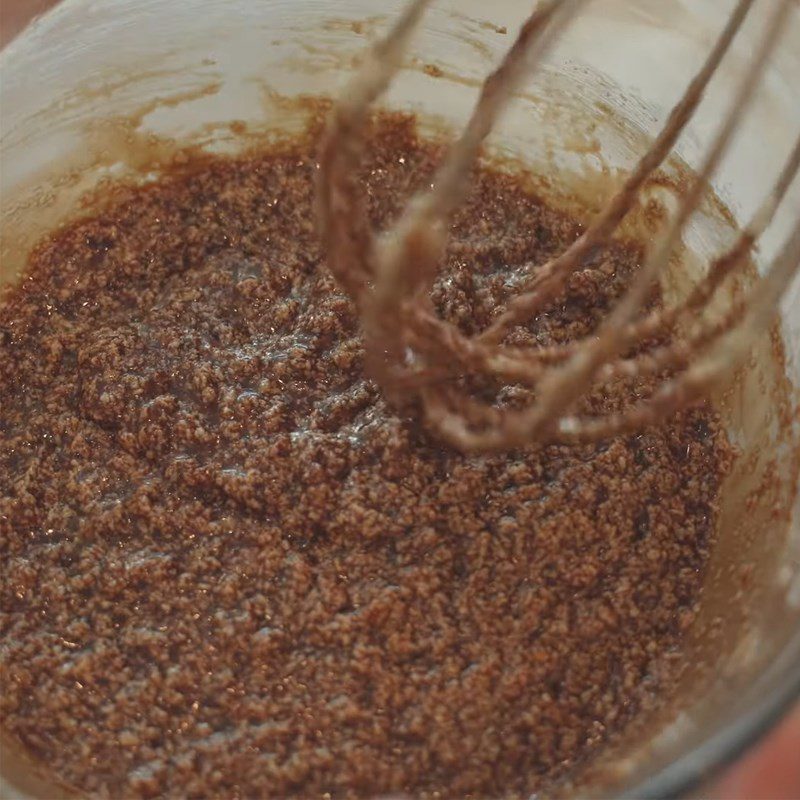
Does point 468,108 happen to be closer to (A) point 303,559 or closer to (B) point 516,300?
(B) point 516,300

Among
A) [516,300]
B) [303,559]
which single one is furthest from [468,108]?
[303,559]

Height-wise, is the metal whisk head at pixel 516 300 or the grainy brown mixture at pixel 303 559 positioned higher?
the metal whisk head at pixel 516 300

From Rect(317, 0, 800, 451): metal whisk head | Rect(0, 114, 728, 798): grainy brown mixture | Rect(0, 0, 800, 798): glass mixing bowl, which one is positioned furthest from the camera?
Rect(0, 0, 800, 798): glass mixing bowl

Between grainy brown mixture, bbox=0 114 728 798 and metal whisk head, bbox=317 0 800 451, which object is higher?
metal whisk head, bbox=317 0 800 451

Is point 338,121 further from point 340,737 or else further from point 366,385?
point 340,737

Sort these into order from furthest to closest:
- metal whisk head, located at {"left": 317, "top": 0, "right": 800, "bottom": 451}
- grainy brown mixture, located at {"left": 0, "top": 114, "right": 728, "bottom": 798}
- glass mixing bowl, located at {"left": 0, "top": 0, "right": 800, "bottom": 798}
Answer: glass mixing bowl, located at {"left": 0, "top": 0, "right": 800, "bottom": 798}, grainy brown mixture, located at {"left": 0, "top": 114, "right": 728, "bottom": 798}, metal whisk head, located at {"left": 317, "top": 0, "right": 800, "bottom": 451}
